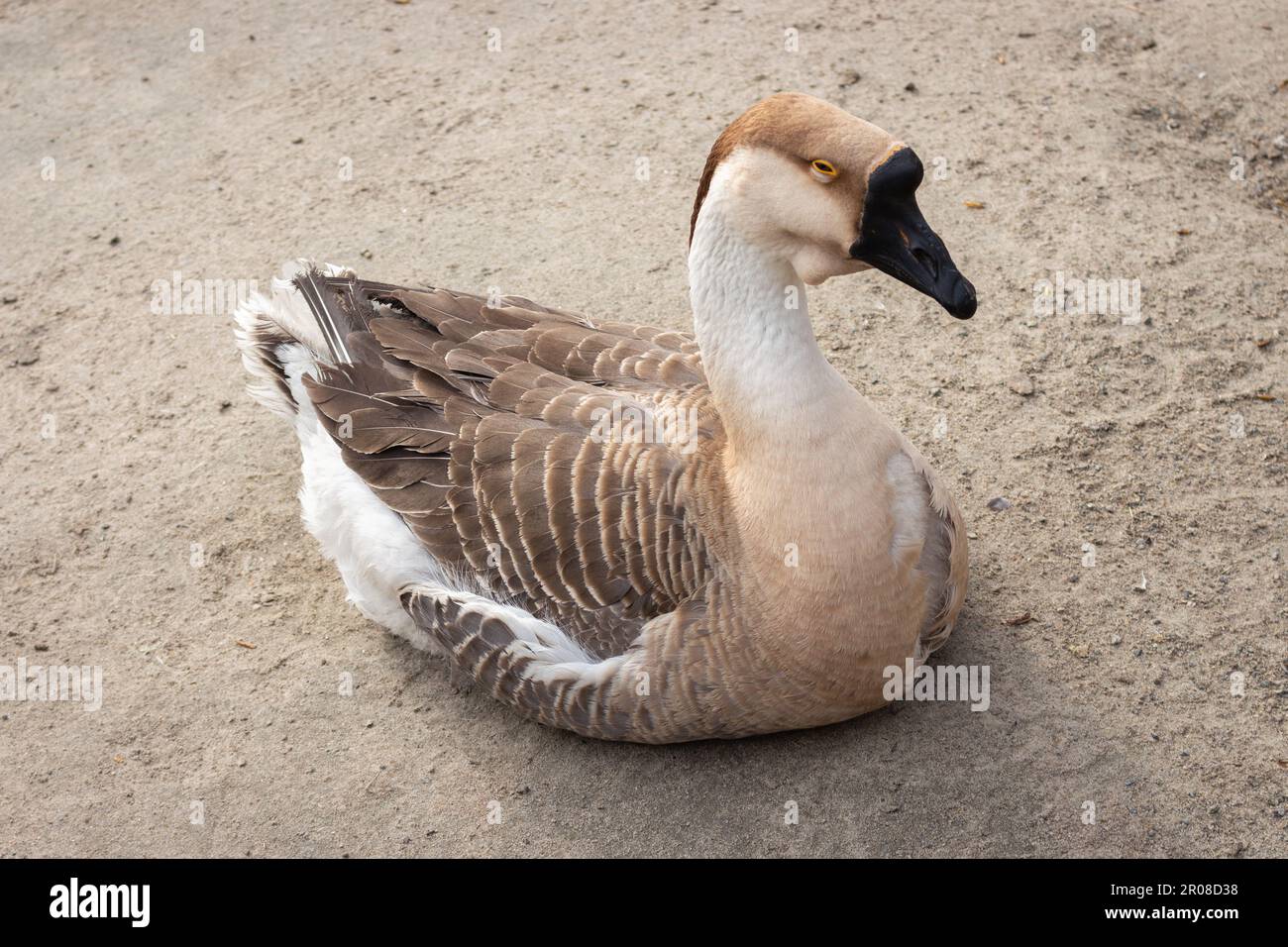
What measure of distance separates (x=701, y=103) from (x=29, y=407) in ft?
13.3

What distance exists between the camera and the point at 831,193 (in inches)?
134

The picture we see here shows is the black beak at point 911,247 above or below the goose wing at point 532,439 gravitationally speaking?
above

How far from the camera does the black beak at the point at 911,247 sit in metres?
3.36

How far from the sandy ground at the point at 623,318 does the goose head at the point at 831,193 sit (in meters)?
1.57

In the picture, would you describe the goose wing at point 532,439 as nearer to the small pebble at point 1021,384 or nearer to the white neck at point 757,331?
the white neck at point 757,331

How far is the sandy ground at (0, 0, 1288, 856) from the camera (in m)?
4.00

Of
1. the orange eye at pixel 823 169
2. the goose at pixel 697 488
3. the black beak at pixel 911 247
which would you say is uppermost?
the orange eye at pixel 823 169

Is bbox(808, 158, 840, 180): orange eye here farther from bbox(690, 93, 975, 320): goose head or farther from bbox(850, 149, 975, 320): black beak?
bbox(850, 149, 975, 320): black beak

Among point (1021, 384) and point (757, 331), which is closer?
point (757, 331)

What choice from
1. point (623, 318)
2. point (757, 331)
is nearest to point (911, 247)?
point (757, 331)

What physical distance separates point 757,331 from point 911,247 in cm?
51

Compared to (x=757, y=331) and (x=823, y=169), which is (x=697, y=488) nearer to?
(x=757, y=331)

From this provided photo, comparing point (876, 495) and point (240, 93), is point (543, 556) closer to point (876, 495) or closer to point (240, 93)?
point (876, 495)

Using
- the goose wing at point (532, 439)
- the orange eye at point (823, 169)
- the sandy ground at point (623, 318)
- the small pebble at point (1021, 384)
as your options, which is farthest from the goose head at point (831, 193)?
the small pebble at point (1021, 384)
